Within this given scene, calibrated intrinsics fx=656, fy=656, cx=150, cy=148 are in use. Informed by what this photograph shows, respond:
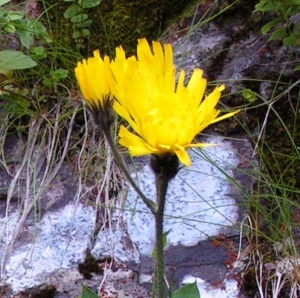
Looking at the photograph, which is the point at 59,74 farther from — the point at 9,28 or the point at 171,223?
the point at 171,223

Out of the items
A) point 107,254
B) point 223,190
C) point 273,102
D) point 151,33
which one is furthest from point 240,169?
point 151,33

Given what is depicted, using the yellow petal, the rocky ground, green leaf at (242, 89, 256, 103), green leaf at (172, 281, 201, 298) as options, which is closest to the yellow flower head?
the yellow petal

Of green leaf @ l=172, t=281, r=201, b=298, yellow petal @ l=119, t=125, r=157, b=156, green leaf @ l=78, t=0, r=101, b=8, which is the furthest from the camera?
green leaf @ l=78, t=0, r=101, b=8

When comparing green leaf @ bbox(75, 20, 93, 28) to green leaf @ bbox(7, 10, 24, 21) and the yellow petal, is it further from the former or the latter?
the yellow petal

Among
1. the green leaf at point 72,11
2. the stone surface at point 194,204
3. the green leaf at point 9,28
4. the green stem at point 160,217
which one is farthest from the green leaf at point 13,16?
the green stem at point 160,217

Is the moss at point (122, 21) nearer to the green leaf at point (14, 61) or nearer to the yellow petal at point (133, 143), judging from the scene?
the green leaf at point (14, 61)

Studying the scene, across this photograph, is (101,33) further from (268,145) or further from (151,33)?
(268,145)
